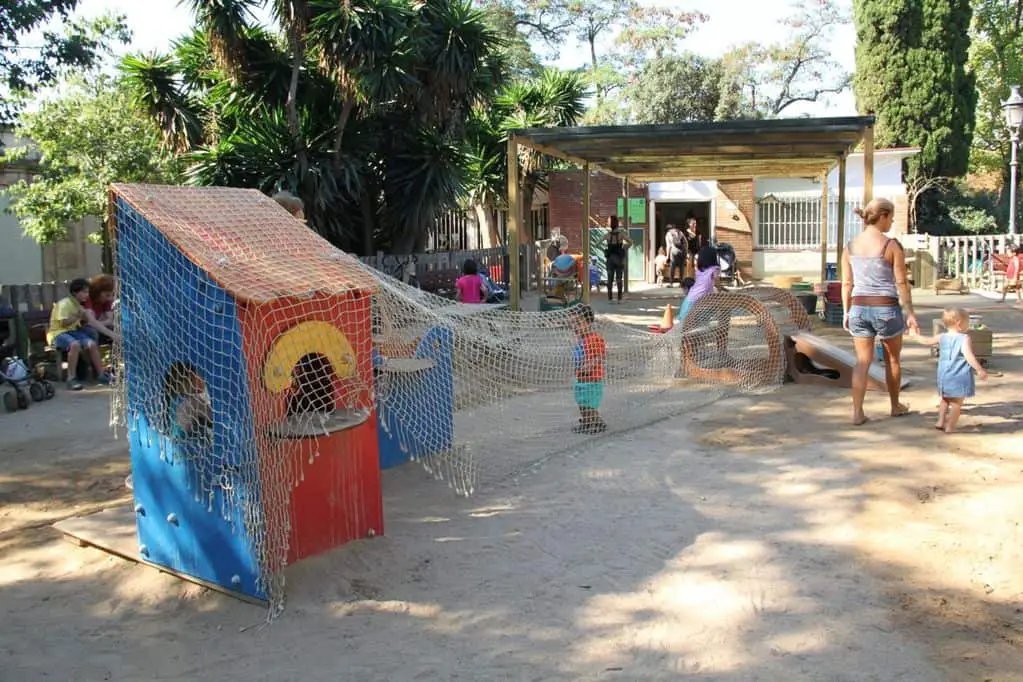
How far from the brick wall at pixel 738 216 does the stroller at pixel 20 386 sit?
16.6 meters

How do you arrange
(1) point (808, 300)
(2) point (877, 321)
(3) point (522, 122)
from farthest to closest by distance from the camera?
(3) point (522, 122)
(1) point (808, 300)
(2) point (877, 321)

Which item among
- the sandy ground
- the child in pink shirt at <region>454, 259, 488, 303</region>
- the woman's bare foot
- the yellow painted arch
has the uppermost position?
the child in pink shirt at <region>454, 259, 488, 303</region>

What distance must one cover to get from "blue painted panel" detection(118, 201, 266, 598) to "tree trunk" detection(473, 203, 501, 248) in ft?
55.7

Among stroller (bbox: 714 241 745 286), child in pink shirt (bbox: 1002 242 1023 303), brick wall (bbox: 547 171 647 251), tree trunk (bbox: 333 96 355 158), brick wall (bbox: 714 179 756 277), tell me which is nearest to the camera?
tree trunk (bbox: 333 96 355 158)

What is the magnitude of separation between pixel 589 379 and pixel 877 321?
2060 mm

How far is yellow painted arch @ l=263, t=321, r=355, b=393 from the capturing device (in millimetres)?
3994

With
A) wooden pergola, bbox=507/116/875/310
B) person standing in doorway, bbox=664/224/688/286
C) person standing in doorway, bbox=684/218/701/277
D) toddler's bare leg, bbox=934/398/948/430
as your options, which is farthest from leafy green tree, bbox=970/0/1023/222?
toddler's bare leg, bbox=934/398/948/430

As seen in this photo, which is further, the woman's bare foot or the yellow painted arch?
the woman's bare foot

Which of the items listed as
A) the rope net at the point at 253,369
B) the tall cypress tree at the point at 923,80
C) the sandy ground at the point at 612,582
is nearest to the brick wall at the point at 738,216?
the tall cypress tree at the point at 923,80

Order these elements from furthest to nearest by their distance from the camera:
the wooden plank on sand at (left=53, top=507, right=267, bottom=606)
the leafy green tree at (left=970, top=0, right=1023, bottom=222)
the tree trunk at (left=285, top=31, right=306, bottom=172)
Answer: the leafy green tree at (left=970, top=0, right=1023, bottom=222), the tree trunk at (left=285, top=31, right=306, bottom=172), the wooden plank on sand at (left=53, top=507, right=267, bottom=606)

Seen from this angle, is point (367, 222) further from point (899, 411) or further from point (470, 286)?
point (899, 411)

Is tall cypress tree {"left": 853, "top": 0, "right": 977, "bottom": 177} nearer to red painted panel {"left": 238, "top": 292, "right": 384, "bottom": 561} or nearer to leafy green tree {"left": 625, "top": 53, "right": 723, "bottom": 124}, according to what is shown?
leafy green tree {"left": 625, "top": 53, "right": 723, "bottom": 124}

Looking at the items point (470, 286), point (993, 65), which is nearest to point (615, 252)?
point (470, 286)

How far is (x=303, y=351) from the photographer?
Result: 4.13 meters
